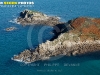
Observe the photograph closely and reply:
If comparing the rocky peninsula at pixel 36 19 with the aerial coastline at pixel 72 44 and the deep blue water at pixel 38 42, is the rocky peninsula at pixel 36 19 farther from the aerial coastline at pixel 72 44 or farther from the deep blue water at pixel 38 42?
the aerial coastline at pixel 72 44

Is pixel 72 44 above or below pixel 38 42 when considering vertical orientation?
below

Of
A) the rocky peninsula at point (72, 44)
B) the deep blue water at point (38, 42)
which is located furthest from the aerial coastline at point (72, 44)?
the deep blue water at point (38, 42)

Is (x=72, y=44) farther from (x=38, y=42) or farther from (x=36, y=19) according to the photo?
(x=36, y=19)

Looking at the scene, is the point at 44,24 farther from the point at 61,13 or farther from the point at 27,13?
the point at 61,13

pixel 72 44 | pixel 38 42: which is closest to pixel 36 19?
pixel 38 42

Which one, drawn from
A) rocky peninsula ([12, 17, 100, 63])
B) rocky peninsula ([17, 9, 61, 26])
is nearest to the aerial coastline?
rocky peninsula ([12, 17, 100, 63])

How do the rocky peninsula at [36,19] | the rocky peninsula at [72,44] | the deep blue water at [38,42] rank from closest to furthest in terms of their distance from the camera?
the deep blue water at [38,42]
the rocky peninsula at [72,44]
the rocky peninsula at [36,19]

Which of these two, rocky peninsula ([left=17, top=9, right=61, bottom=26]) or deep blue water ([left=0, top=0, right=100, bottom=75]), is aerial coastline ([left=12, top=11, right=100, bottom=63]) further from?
rocky peninsula ([left=17, top=9, right=61, bottom=26])
